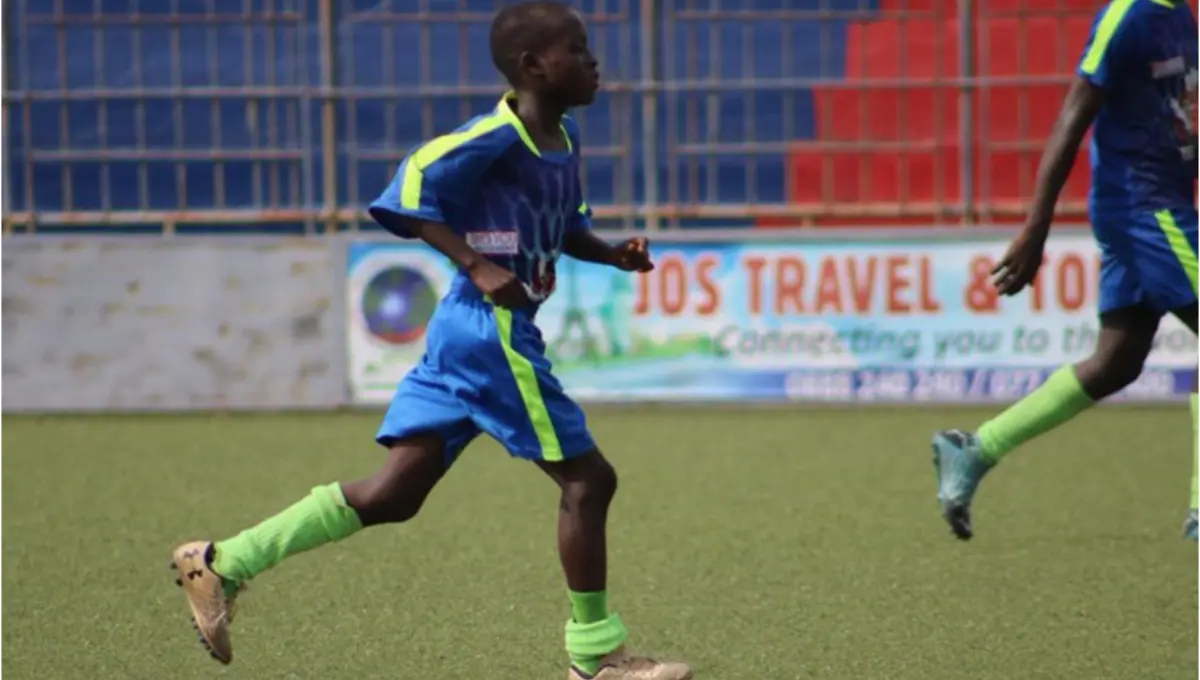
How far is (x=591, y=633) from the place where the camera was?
15.4ft

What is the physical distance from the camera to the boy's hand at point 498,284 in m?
4.56

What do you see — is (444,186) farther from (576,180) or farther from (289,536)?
(289,536)

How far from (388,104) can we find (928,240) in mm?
3153

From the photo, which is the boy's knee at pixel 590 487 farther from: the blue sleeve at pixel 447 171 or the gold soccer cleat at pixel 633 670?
the blue sleeve at pixel 447 171

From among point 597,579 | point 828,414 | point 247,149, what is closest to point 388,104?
point 247,149

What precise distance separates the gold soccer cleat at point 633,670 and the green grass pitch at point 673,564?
0.32 metres

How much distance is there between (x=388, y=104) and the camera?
509 inches

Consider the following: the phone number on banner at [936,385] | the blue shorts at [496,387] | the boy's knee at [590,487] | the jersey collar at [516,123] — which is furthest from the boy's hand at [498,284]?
the phone number on banner at [936,385]

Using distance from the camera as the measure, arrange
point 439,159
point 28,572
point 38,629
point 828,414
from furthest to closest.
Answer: point 828,414 → point 28,572 → point 38,629 → point 439,159

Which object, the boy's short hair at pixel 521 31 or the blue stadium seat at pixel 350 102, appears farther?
the blue stadium seat at pixel 350 102

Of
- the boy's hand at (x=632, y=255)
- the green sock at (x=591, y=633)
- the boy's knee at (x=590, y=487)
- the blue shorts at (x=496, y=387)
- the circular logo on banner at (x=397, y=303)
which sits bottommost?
the green sock at (x=591, y=633)

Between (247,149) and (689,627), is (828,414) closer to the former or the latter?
(247,149)

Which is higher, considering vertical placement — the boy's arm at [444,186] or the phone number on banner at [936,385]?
the boy's arm at [444,186]

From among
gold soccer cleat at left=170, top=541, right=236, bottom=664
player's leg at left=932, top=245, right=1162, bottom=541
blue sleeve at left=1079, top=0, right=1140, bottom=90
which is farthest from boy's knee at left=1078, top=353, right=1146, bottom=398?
gold soccer cleat at left=170, top=541, right=236, bottom=664
